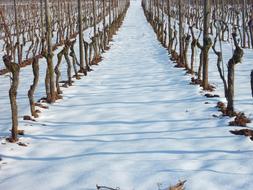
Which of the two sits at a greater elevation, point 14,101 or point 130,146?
point 14,101

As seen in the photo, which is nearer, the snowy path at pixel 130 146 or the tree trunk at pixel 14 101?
the snowy path at pixel 130 146

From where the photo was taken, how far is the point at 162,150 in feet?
20.7

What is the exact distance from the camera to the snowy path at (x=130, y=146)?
17.5 feet

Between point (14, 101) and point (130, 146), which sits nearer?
point (130, 146)

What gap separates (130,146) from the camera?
21.5 feet

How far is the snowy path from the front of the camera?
5332 millimetres

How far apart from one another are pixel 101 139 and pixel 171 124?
1.39m

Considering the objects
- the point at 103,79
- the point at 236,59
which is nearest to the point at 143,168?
the point at 236,59

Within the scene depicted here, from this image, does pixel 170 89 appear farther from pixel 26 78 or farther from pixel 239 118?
pixel 26 78

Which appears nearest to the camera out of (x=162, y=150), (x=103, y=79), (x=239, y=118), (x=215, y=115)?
(x=162, y=150)

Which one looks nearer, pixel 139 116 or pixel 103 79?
pixel 139 116

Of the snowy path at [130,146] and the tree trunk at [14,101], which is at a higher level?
the tree trunk at [14,101]

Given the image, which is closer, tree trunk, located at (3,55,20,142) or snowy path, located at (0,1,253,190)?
snowy path, located at (0,1,253,190)

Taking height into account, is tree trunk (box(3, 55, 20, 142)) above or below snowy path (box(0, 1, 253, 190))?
above
